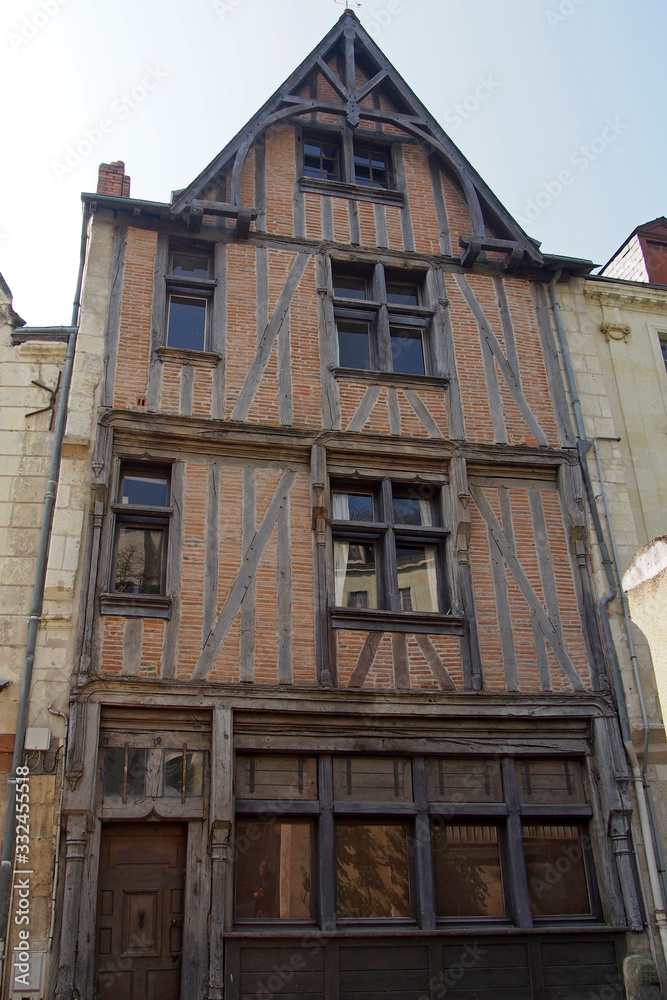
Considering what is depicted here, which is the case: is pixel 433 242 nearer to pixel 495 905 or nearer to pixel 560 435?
pixel 560 435

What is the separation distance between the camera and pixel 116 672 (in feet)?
27.8

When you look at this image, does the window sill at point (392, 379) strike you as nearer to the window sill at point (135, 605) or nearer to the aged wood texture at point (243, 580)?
the aged wood texture at point (243, 580)

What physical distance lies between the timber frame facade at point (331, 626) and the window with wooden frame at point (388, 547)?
33 millimetres

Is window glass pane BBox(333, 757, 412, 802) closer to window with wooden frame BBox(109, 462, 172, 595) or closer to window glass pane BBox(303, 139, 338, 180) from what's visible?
window with wooden frame BBox(109, 462, 172, 595)

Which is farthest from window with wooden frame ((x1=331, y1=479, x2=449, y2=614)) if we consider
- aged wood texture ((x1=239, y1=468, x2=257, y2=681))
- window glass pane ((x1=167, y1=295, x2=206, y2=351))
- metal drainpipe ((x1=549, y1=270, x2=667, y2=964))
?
window glass pane ((x1=167, y1=295, x2=206, y2=351))

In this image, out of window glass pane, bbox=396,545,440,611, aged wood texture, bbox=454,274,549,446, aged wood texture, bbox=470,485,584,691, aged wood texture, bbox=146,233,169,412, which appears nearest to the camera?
aged wood texture, bbox=470,485,584,691

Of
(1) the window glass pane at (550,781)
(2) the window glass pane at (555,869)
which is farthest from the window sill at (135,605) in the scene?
(2) the window glass pane at (555,869)

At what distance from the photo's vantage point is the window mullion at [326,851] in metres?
8.09

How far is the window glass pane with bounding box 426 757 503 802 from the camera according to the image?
8852 mm

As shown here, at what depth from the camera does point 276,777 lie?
8.58 metres

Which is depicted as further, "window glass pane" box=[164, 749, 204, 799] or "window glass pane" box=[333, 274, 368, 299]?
"window glass pane" box=[333, 274, 368, 299]

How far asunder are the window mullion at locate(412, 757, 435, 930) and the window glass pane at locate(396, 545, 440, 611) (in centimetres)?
165

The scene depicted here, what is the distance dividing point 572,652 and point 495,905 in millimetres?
2611

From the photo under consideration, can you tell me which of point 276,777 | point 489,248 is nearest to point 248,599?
point 276,777
